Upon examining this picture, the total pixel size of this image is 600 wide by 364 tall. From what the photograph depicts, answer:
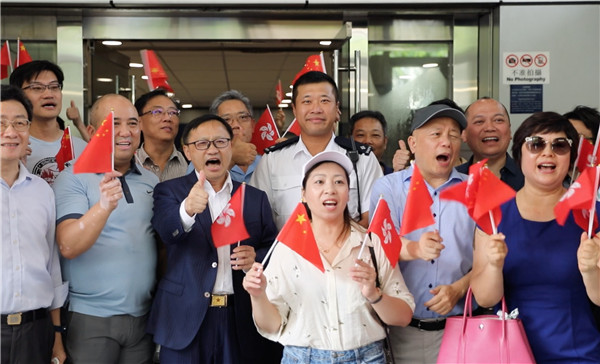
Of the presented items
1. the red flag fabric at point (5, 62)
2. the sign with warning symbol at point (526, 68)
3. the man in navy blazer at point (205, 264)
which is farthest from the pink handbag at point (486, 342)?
the sign with warning symbol at point (526, 68)

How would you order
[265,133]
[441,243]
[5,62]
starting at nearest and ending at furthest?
[441,243], [5,62], [265,133]

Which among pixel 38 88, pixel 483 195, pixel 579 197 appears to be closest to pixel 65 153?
pixel 38 88

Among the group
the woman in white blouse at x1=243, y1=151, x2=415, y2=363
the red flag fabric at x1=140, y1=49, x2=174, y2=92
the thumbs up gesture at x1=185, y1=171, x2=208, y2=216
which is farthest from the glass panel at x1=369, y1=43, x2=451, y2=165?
the woman in white blouse at x1=243, y1=151, x2=415, y2=363

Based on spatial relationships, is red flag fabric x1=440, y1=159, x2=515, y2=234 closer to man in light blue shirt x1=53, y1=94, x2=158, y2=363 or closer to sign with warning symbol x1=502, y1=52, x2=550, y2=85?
man in light blue shirt x1=53, y1=94, x2=158, y2=363

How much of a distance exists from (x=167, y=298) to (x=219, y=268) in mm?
277

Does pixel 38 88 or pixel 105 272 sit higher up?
pixel 38 88

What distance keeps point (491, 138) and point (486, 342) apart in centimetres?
165

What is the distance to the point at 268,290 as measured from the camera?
3.00 metres

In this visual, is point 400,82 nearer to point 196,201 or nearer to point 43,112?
point 43,112

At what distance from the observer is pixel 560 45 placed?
6.03 meters

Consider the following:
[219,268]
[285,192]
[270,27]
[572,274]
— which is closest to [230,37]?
[270,27]

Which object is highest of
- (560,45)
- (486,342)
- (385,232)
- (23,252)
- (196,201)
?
(560,45)

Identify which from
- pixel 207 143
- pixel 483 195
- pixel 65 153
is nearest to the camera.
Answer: pixel 483 195

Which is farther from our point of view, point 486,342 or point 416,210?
point 416,210
